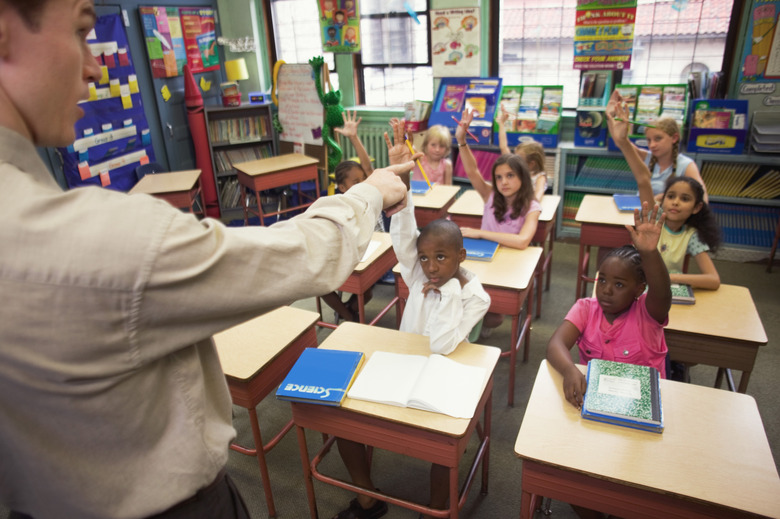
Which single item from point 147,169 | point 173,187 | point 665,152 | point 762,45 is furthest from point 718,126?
point 147,169

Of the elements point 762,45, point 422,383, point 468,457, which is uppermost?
point 762,45

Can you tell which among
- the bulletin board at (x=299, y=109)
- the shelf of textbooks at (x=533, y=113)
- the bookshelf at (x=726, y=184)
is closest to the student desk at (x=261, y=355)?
the shelf of textbooks at (x=533, y=113)

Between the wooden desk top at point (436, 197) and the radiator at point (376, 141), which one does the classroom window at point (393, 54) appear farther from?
the wooden desk top at point (436, 197)

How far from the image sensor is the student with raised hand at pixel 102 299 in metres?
0.55

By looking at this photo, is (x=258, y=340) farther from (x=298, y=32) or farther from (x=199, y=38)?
(x=298, y=32)

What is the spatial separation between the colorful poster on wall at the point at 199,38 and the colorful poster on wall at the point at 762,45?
5.01 metres

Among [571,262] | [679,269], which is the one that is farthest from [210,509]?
[571,262]

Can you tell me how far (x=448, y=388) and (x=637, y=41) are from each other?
162 inches

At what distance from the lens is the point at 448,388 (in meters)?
1.60

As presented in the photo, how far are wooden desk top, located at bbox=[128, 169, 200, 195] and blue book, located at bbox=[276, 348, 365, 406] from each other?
2989mm

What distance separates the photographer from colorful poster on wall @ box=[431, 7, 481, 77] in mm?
4688

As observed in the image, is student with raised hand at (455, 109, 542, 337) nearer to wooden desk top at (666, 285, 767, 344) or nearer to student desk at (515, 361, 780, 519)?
wooden desk top at (666, 285, 767, 344)

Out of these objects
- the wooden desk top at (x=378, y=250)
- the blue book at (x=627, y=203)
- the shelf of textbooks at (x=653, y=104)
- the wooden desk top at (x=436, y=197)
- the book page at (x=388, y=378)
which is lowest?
the wooden desk top at (x=378, y=250)

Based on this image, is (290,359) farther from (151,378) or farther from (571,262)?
(571,262)
